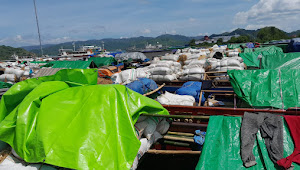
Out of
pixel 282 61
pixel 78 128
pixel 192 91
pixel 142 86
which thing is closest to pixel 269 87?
pixel 192 91

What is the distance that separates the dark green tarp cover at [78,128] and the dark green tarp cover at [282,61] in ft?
21.7

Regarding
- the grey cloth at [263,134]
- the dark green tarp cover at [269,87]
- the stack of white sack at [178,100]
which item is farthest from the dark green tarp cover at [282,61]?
the grey cloth at [263,134]

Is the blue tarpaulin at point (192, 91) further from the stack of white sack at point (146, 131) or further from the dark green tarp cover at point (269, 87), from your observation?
the stack of white sack at point (146, 131)

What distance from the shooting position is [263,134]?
2631 millimetres

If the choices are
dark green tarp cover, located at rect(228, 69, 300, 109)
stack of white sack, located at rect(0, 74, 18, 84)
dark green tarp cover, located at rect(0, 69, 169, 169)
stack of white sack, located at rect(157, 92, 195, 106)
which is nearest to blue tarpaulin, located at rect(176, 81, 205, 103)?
stack of white sack, located at rect(157, 92, 195, 106)

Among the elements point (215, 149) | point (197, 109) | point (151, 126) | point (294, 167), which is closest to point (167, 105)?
point (197, 109)

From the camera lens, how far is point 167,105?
525 cm

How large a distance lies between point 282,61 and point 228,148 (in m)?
6.47

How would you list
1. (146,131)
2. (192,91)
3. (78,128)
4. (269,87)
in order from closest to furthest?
→ (78,128), (146,131), (269,87), (192,91)

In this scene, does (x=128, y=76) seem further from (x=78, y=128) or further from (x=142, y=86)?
(x=78, y=128)

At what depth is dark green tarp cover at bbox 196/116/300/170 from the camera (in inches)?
99.7

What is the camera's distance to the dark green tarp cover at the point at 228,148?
253 cm

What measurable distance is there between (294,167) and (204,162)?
105 centimetres

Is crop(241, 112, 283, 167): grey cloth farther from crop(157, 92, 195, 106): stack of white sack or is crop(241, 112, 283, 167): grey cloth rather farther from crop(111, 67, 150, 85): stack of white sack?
crop(111, 67, 150, 85): stack of white sack
